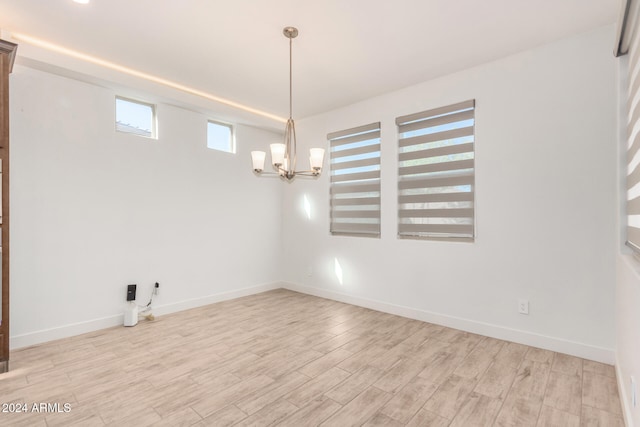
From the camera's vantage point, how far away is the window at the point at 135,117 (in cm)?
352

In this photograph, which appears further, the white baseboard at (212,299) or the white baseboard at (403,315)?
the white baseboard at (212,299)

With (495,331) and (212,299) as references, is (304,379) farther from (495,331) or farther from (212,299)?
(212,299)

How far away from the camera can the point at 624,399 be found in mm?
1882

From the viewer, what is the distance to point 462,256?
3262 millimetres

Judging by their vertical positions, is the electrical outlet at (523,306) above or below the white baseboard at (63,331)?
above

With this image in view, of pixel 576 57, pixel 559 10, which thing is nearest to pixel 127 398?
pixel 559 10

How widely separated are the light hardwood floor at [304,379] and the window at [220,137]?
8.14 ft

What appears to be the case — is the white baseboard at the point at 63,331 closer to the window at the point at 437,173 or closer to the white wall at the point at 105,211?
the white wall at the point at 105,211

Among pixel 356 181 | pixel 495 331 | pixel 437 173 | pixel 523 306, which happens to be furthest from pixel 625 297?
pixel 356 181

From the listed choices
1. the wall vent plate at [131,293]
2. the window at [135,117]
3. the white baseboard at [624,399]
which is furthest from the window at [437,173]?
the wall vent plate at [131,293]

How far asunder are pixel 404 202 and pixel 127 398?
3.20 metres

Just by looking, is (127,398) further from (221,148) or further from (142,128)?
(221,148)

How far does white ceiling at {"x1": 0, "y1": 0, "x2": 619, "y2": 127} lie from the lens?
7.52 ft

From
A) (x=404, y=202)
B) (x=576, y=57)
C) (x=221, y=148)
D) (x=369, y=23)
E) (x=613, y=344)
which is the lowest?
(x=613, y=344)
